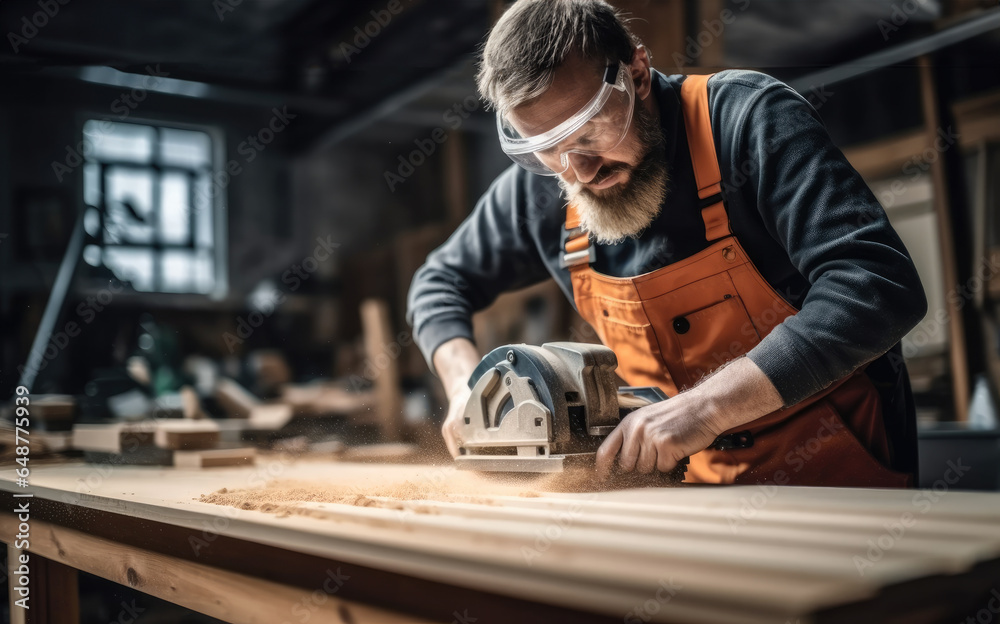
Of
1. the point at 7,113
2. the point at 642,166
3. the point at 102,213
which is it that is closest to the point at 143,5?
the point at 102,213

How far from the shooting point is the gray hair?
159 cm

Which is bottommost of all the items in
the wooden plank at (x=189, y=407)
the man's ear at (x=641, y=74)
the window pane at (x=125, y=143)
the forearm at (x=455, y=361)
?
the wooden plank at (x=189, y=407)

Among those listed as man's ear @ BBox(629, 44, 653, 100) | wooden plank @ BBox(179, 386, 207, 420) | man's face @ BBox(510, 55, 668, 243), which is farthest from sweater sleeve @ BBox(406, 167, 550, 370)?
wooden plank @ BBox(179, 386, 207, 420)

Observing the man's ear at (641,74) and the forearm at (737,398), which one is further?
the man's ear at (641,74)

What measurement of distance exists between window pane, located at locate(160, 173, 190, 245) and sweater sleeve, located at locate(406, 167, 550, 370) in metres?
8.23

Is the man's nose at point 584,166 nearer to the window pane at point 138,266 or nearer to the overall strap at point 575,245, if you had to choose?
the overall strap at point 575,245

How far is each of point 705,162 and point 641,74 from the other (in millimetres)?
280

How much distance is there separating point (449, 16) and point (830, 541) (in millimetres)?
5127

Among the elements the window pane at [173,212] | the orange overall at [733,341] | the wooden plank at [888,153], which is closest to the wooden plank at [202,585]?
the orange overall at [733,341]

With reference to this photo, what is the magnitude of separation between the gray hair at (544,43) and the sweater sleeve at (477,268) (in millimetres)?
492

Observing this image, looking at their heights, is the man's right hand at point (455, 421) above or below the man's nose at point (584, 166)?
below

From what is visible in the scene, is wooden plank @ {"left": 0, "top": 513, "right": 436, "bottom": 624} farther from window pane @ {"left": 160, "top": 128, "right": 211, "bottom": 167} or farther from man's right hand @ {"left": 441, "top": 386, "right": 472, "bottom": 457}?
window pane @ {"left": 160, "top": 128, "right": 211, "bottom": 167}

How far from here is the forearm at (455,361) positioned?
6.80 ft

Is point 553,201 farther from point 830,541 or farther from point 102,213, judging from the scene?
point 102,213
